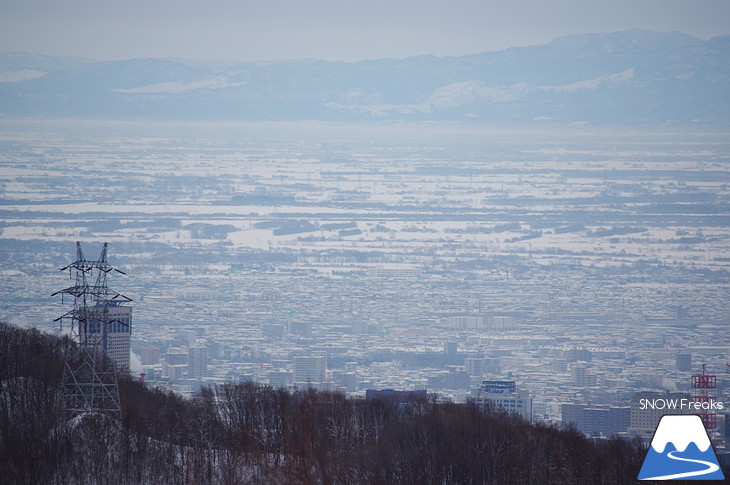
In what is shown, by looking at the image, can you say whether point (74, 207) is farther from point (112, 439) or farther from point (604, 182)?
point (112, 439)

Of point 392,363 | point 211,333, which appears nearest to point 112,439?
point 392,363

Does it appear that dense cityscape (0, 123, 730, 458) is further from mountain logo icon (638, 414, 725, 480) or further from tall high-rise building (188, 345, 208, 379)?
mountain logo icon (638, 414, 725, 480)

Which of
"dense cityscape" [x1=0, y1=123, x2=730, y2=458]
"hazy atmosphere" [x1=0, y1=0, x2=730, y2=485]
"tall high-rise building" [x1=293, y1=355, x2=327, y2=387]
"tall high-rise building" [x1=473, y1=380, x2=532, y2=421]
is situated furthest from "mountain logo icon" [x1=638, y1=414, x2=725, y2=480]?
"tall high-rise building" [x1=293, y1=355, x2=327, y2=387]

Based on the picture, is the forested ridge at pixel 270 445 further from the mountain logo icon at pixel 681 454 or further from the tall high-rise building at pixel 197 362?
the tall high-rise building at pixel 197 362

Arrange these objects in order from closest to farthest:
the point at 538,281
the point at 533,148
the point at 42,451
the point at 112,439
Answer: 1. the point at 42,451
2. the point at 112,439
3. the point at 538,281
4. the point at 533,148

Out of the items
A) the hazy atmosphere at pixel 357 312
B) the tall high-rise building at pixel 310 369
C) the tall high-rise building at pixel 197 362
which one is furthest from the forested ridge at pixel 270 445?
the tall high-rise building at pixel 197 362
